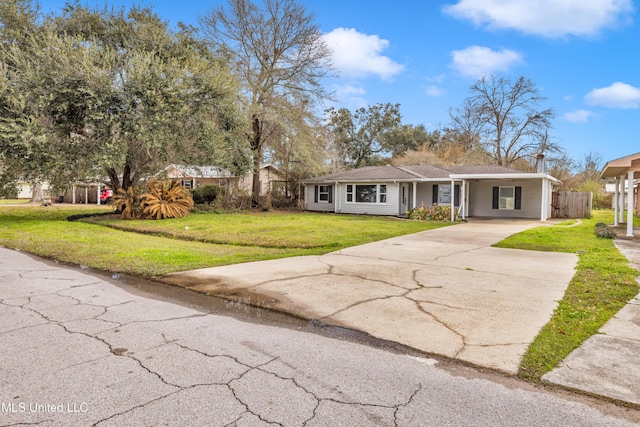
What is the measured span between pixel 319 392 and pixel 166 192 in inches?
678

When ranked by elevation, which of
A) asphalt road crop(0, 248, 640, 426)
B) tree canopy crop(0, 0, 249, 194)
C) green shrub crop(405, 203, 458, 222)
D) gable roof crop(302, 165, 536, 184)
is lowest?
asphalt road crop(0, 248, 640, 426)

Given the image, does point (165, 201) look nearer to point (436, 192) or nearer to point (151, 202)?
point (151, 202)

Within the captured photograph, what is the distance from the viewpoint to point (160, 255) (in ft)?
27.0

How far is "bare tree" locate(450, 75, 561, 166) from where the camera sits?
104 ft

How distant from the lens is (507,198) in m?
21.6

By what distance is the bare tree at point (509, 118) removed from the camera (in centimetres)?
3155

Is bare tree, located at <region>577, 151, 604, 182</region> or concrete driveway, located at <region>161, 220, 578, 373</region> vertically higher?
bare tree, located at <region>577, 151, 604, 182</region>

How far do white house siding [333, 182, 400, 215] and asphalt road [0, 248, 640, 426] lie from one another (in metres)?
18.3

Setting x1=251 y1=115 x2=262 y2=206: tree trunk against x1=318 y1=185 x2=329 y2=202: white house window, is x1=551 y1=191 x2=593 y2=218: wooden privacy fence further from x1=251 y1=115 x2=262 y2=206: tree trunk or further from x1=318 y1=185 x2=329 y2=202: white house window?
x1=251 y1=115 x2=262 y2=206: tree trunk

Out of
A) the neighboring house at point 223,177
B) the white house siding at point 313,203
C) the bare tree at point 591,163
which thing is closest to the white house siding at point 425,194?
the white house siding at point 313,203

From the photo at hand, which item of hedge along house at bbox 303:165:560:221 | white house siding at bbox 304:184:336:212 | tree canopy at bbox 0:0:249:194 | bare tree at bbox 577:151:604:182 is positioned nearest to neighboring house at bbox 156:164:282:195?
white house siding at bbox 304:184:336:212

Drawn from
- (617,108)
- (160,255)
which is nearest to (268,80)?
(160,255)

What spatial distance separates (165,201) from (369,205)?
11.2 metres

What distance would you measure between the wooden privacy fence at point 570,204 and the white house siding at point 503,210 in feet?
7.86
